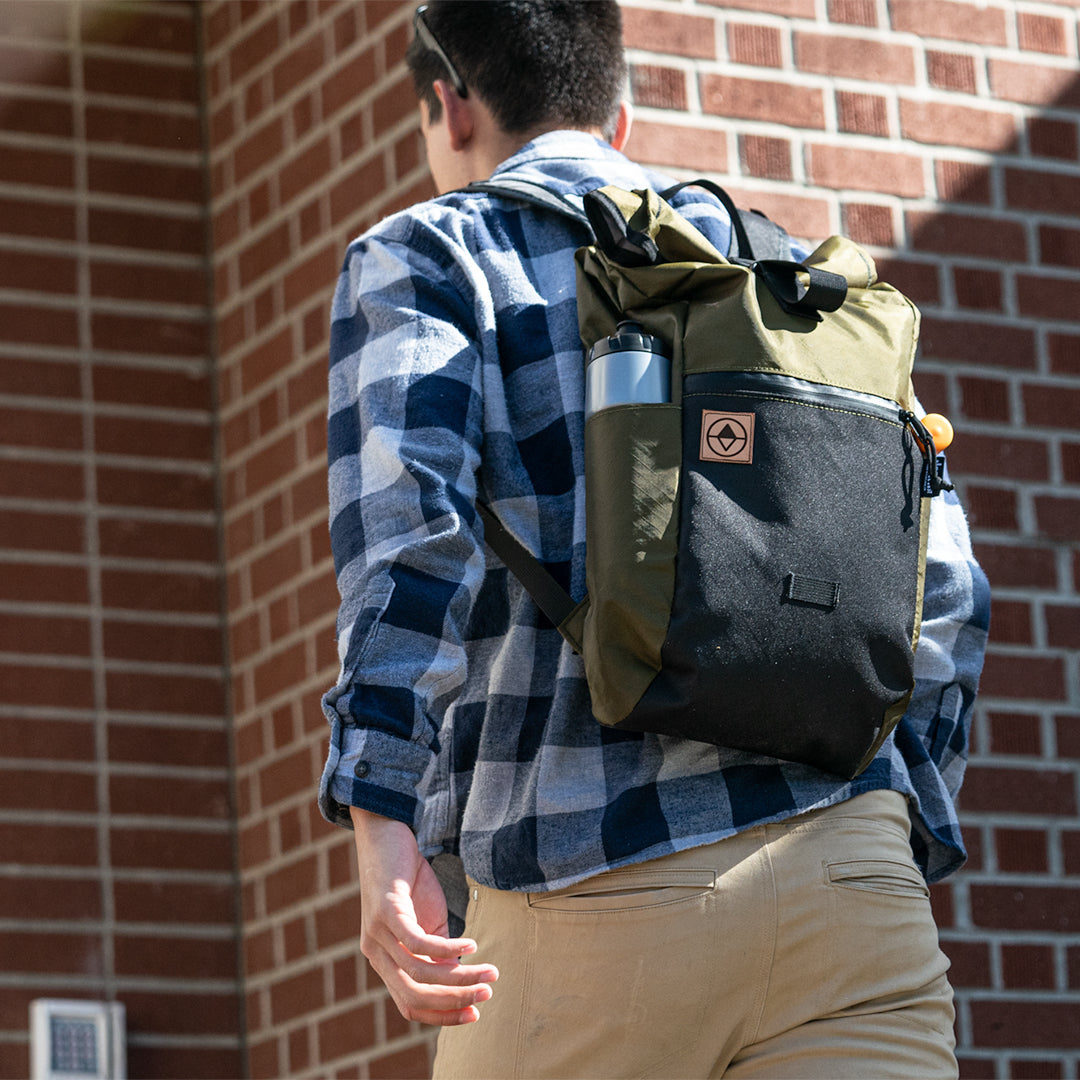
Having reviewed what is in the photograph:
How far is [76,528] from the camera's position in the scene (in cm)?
432

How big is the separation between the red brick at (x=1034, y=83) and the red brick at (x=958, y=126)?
2.2 inches

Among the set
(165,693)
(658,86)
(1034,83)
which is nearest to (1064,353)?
(1034,83)

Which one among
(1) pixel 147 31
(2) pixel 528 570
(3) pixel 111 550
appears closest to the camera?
(2) pixel 528 570

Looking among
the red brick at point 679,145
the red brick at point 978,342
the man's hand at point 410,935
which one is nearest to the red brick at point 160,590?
the red brick at point 679,145

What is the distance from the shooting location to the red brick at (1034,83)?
3.96 metres

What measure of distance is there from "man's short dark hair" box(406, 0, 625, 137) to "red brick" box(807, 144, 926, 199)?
120 centimetres

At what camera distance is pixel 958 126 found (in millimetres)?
3895

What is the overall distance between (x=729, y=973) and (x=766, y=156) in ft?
6.88

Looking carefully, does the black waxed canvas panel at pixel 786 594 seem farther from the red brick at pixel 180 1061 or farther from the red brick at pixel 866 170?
the red brick at pixel 180 1061

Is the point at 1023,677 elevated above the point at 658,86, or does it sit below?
below

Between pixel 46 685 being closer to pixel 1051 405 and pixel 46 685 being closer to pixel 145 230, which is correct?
pixel 145 230

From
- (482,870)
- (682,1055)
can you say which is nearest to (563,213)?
(482,870)

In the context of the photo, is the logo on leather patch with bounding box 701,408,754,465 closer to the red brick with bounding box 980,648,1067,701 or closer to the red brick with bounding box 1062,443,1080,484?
the red brick with bounding box 980,648,1067,701

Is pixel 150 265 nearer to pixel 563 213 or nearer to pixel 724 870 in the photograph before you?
pixel 563 213
